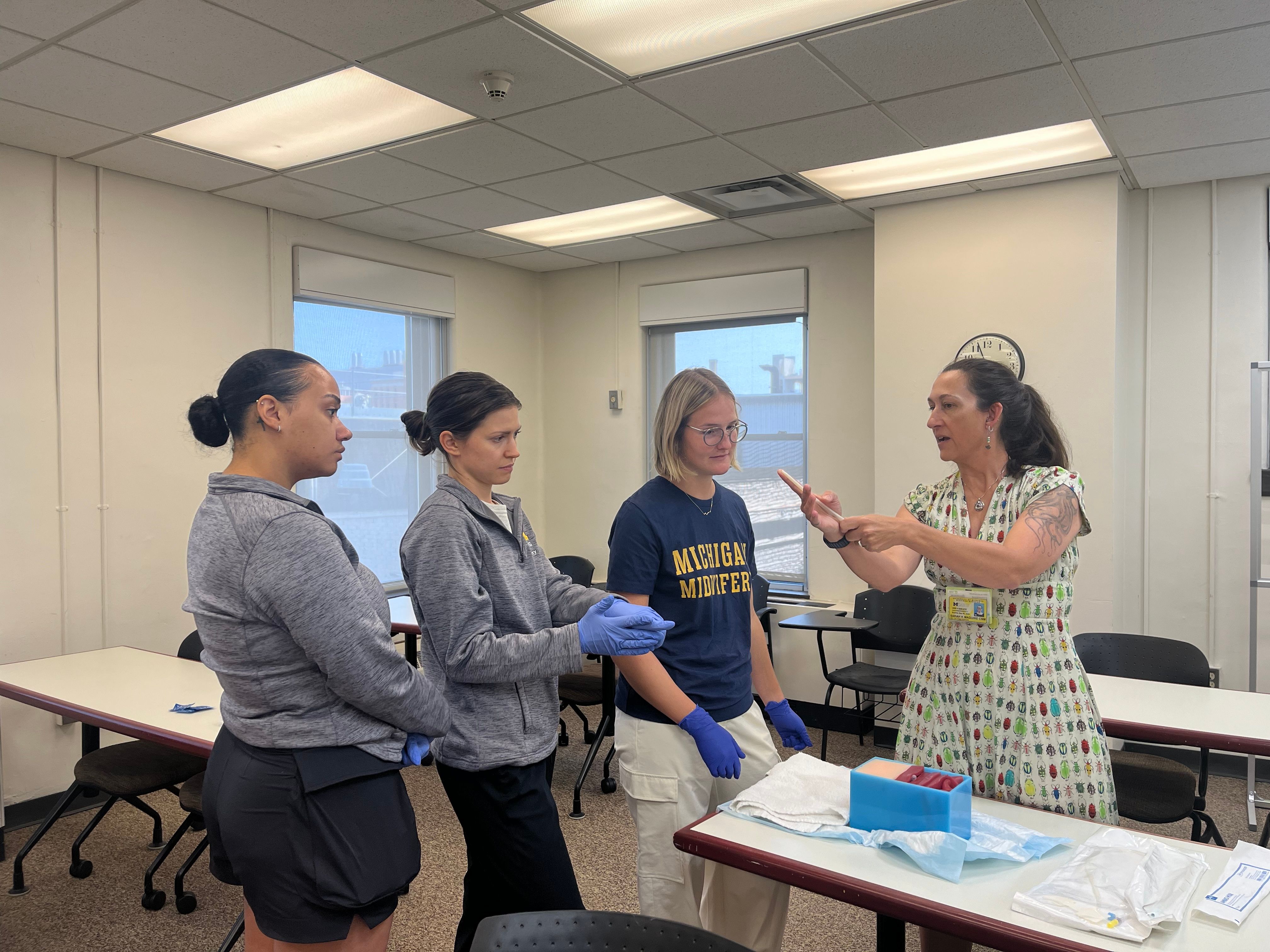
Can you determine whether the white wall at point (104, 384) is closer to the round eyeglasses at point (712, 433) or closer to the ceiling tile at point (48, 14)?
the ceiling tile at point (48, 14)

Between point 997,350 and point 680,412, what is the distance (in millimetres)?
2772

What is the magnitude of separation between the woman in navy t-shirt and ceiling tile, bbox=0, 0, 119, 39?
1.99m

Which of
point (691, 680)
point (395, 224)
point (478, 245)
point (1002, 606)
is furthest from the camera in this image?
point (478, 245)

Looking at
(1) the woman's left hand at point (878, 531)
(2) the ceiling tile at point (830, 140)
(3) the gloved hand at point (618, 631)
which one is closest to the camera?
(3) the gloved hand at point (618, 631)

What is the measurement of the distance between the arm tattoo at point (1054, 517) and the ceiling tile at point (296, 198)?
360 centimetres

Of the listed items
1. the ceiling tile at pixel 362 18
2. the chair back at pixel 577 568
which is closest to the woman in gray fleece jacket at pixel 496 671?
the ceiling tile at pixel 362 18

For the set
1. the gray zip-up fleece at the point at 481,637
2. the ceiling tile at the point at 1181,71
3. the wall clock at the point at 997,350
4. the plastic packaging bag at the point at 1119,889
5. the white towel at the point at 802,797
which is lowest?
the plastic packaging bag at the point at 1119,889

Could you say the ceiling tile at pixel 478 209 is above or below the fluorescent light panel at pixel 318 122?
below

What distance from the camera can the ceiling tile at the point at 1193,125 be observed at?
10.7 feet

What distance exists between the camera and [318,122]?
3.52m

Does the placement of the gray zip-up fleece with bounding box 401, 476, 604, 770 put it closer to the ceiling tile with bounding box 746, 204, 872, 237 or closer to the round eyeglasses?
the round eyeglasses

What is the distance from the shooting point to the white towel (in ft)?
5.31

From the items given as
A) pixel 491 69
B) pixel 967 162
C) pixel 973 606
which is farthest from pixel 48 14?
pixel 967 162

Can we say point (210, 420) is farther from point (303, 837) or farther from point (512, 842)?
point (512, 842)
